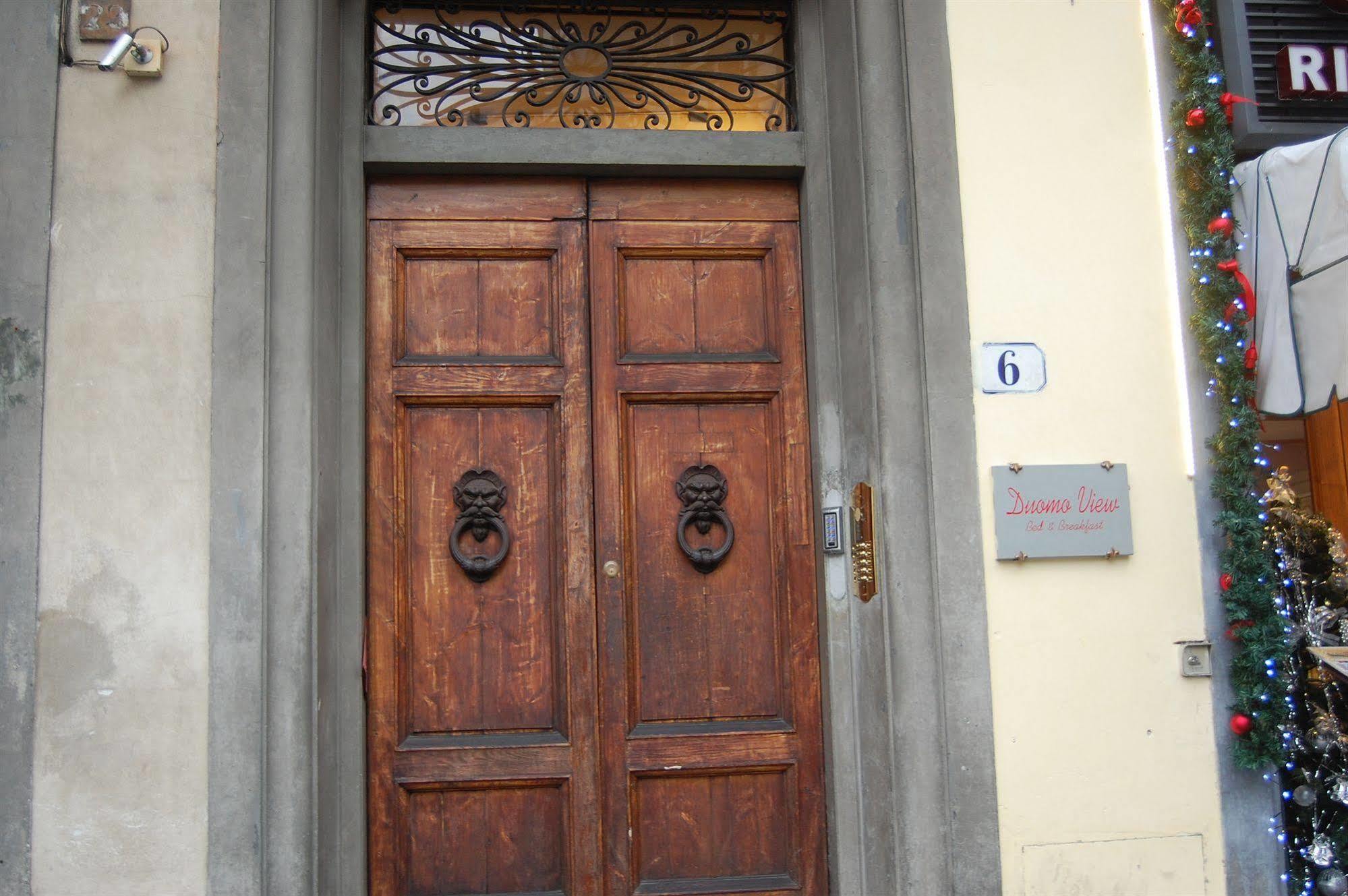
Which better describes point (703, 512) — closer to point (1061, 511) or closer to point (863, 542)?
point (863, 542)

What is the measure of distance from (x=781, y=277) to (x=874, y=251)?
46 cm

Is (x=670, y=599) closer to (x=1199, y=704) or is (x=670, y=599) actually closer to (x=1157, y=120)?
(x=1199, y=704)

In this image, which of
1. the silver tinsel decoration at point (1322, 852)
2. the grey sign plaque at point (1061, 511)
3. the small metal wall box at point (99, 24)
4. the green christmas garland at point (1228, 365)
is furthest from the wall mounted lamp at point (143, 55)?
the silver tinsel decoration at point (1322, 852)

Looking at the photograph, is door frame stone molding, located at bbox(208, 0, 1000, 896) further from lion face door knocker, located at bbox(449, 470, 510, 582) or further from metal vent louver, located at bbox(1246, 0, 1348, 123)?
metal vent louver, located at bbox(1246, 0, 1348, 123)

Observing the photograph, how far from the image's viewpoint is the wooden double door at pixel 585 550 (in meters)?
3.82

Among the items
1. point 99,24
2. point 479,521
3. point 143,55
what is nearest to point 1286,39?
point 479,521

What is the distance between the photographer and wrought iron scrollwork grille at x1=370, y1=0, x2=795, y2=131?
4.04m

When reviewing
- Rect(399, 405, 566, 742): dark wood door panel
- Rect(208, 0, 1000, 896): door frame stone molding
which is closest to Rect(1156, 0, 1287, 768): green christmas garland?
Rect(208, 0, 1000, 896): door frame stone molding

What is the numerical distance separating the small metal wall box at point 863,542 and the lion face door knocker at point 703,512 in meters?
0.43

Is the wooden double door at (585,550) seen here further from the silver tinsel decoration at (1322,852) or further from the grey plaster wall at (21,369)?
the silver tinsel decoration at (1322,852)

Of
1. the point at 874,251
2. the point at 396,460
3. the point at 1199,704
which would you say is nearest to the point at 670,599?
the point at 396,460

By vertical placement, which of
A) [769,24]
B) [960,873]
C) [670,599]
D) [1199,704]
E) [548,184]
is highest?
[769,24]

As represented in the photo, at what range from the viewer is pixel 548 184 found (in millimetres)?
4062

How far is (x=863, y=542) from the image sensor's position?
3.76 metres
